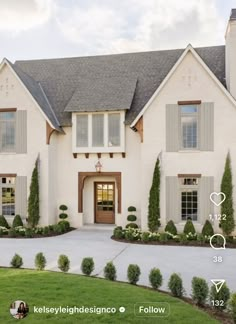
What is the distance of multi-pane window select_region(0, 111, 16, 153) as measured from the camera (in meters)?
17.9

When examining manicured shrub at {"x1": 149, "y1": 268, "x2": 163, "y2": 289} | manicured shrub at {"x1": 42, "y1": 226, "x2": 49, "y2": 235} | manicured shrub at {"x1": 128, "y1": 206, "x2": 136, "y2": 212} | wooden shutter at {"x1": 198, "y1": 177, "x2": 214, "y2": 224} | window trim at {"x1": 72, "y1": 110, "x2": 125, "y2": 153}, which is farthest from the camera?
window trim at {"x1": 72, "y1": 110, "x2": 125, "y2": 153}

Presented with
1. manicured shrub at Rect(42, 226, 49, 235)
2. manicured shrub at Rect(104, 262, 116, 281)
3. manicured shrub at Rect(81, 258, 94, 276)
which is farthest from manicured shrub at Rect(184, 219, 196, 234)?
manicured shrub at Rect(104, 262, 116, 281)

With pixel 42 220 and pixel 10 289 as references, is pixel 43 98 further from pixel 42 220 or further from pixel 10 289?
pixel 10 289

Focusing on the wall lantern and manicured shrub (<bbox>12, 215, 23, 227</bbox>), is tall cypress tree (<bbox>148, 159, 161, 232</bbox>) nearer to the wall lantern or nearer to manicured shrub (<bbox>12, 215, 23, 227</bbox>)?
the wall lantern

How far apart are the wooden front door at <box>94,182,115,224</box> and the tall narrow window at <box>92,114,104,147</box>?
2466mm


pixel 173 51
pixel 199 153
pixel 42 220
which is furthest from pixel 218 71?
pixel 42 220

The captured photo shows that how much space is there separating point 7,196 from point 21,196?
99 cm

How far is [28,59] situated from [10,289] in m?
18.6

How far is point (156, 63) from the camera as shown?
65.3 ft

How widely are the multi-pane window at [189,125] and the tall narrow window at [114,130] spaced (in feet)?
10.9

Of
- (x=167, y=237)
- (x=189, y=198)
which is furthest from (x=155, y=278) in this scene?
(x=189, y=198)

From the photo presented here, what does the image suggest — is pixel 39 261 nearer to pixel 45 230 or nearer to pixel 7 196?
pixel 45 230

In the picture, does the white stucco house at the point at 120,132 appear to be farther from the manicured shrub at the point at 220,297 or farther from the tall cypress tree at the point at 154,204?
the manicured shrub at the point at 220,297

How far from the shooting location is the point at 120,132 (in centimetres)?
1731
